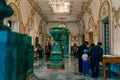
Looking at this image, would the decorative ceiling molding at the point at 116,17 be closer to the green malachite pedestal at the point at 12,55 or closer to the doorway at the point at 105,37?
the doorway at the point at 105,37

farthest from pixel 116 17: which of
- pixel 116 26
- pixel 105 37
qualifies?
pixel 105 37

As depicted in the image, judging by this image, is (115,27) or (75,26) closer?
(115,27)

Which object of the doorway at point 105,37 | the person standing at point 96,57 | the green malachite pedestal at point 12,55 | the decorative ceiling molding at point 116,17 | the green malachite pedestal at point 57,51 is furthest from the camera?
the doorway at point 105,37

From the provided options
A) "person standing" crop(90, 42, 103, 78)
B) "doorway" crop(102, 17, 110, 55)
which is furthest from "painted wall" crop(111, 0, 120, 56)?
"doorway" crop(102, 17, 110, 55)

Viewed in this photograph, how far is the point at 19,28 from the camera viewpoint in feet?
45.0

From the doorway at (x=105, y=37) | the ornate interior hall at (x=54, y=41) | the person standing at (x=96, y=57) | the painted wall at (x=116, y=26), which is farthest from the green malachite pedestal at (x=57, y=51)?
the person standing at (x=96, y=57)

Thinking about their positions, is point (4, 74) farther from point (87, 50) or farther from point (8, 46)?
point (87, 50)

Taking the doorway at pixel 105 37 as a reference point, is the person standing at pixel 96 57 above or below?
below

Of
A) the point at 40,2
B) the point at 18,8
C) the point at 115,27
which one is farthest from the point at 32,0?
the point at 115,27

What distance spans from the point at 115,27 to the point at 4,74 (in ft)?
31.1

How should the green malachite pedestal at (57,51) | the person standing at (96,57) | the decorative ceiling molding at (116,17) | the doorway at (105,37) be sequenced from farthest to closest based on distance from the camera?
1. the doorway at (105,37)
2. the green malachite pedestal at (57,51)
3. the decorative ceiling molding at (116,17)
4. the person standing at (96,57)

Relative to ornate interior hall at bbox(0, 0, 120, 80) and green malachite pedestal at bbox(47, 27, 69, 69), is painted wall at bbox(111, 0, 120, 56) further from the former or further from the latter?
green malachite pedestal at bbox(47, 27, 69, 69)

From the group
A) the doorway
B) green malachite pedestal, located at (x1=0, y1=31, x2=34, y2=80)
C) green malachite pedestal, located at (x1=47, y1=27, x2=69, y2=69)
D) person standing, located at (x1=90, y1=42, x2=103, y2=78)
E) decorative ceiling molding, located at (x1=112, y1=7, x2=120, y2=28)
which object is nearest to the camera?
green malachite pedestal, located at (x1=0, y1=31, x2=34, y2=80)

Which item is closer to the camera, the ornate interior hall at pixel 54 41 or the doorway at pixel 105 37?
the ornate interior hall at pixel 54 41
